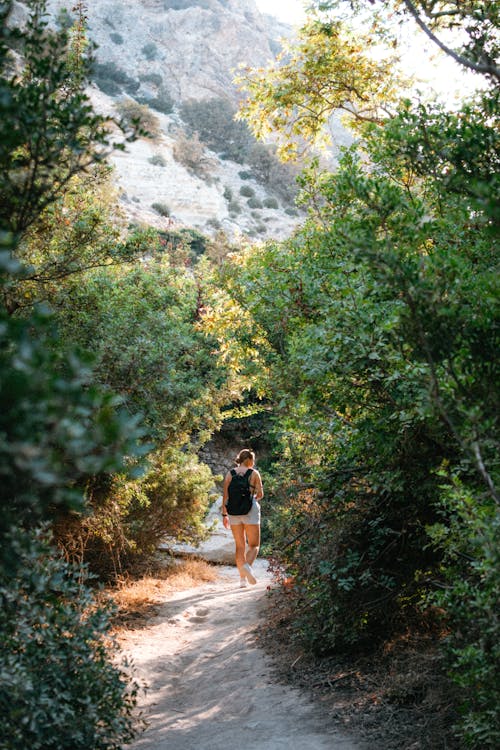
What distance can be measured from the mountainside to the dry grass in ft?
72.9

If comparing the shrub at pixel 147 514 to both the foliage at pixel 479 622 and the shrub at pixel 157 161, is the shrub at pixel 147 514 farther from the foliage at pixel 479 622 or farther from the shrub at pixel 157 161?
the shrub at pixel 157 161

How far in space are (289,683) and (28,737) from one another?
291 cm

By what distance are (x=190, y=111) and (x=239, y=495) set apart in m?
50.6

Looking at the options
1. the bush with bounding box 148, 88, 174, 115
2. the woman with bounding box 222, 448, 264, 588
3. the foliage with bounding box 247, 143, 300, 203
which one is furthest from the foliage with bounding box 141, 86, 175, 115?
the woman with bounding box 222, 448, 264, 588

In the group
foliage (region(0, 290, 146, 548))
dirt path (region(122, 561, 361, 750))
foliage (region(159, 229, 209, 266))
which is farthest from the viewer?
A: foliage (region(159, 229, 209, 266))

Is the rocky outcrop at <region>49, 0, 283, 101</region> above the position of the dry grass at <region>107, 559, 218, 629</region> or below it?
above

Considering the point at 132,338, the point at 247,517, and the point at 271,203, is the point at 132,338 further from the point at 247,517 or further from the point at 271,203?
the point at 271,203

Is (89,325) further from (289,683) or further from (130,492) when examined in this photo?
(289,683)

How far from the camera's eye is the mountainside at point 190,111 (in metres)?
40.0

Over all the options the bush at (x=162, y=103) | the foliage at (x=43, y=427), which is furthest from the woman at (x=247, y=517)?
the bush at (x=162, y=103)

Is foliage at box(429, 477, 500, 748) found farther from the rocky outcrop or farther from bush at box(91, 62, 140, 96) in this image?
the rocky outcrop

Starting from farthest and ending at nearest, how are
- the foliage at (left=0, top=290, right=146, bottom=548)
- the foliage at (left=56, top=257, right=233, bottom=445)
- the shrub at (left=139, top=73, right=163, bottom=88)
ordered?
1. the shrub at (left=139, top=73, right=163, bottom=88)
2. the foliage at (left=56, top=257, right=233, bottom=445)
3. the foliage at (left=0, top=290, right=146, bottom=548)

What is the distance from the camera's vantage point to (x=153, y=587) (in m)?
9.37

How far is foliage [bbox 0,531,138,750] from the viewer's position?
8.61 feet
